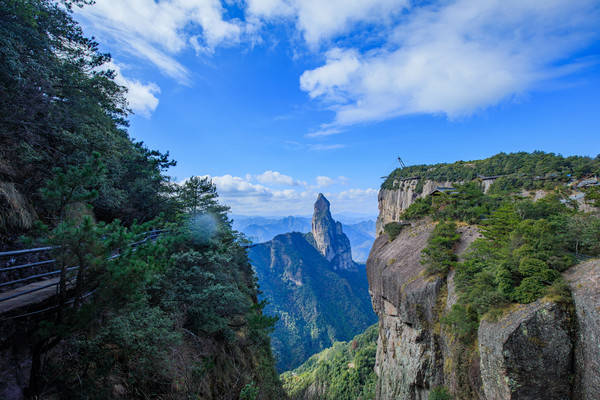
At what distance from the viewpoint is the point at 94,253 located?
3.64 meters

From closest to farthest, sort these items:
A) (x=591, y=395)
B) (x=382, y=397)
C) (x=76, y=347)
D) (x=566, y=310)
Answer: (x=76, y=347), (x=591, y=395), (x=566, y=310), (x=382, y=397)

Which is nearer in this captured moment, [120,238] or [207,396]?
[120,238]

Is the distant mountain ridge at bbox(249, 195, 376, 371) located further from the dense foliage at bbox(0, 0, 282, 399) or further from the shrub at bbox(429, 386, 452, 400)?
the dense foliage at bbox(0, 0, 282, 399)

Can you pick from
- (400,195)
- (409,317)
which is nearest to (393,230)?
(409,317)

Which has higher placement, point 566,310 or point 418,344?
point 566,310

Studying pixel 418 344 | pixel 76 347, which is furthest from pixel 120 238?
pixel 418 344

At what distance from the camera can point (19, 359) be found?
12.0 ft

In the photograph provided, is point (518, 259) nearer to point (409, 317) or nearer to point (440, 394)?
point (440, 394)

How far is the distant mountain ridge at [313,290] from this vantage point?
80312 millimetres

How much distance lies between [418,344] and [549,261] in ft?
26.0

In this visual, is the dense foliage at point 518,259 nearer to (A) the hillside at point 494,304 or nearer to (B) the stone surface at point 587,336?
(A) the hillside at point 494,304

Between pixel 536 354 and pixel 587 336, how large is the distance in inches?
45.1

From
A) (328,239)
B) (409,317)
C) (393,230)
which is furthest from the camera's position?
(328,239)

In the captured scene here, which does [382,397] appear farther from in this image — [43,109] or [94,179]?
[43,109]
